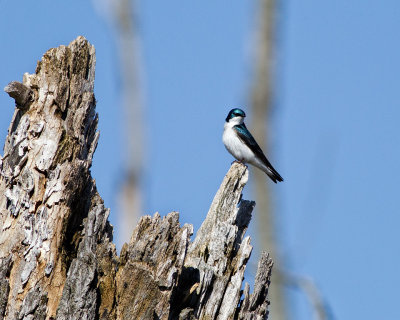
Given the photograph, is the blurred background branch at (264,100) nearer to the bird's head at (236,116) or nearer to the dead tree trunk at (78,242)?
the dead tree trunk at (78,242)

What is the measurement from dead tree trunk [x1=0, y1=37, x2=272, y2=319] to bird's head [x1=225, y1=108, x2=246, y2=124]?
5340 millimetres

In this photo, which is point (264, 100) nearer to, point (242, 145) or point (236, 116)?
point (242, 145)

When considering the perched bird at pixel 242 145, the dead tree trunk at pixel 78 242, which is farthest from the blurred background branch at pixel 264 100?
the perched bird at pixel 242 145

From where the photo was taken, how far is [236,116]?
11.3 m

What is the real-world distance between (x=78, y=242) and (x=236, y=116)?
20.4 ft

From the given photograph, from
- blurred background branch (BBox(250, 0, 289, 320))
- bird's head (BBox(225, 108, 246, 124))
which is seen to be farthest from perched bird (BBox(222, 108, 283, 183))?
blurred background branch (BBox(250, 0, 289, 320))

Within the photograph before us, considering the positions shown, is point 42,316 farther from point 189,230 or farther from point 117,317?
point 189,230

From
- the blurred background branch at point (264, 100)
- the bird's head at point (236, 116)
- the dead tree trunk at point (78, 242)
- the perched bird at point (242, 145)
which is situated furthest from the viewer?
the bird's head at point (236, 116)

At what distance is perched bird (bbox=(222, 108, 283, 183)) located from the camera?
9.88 m

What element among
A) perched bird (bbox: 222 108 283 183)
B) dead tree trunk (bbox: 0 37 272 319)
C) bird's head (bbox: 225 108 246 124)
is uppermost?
bird's head (bbox: 225 108 246 124)

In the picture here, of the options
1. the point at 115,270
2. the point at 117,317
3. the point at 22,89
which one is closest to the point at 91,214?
the point at 115,270

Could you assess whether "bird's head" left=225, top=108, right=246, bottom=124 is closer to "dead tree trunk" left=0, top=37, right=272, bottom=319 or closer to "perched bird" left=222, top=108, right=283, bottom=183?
"perched bird" left=222, top=108, right=283, bottom=183

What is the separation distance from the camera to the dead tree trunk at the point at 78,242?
16.6 feet

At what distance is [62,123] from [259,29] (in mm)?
1818
